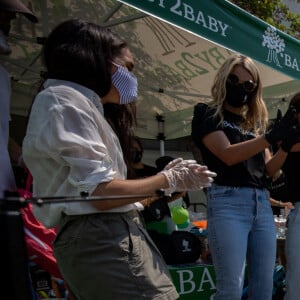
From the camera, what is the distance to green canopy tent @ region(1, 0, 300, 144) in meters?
2.82

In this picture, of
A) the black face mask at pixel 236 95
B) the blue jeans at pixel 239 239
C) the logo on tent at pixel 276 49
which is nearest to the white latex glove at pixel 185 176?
the blue jeans at pixel 239 239

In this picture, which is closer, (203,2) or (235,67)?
(235,67)

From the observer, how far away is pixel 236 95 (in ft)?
7.55

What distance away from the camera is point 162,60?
484cm

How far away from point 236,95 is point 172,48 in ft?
7.98

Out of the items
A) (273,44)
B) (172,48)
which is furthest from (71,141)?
(172,48)

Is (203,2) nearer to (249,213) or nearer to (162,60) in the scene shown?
(249,213)

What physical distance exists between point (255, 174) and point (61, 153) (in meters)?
1.28

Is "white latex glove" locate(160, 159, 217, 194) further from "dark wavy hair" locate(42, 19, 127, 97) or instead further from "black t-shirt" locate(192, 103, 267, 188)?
"black t-shirt" locate(192, 103, 267, 188)

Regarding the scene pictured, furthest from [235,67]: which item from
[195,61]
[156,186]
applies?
[195,61]

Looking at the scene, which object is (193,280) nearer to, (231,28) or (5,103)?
(231,28)

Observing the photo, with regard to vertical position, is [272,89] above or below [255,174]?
above

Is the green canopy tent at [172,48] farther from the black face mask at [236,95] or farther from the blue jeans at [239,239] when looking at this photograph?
the blue jeans at [239,239]

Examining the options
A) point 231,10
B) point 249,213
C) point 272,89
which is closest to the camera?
point 249,213
